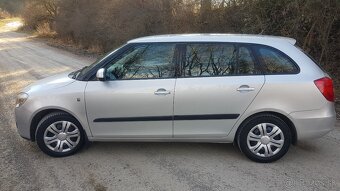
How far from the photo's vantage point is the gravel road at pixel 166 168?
450 cm

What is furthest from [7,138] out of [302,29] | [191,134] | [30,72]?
[30,72]

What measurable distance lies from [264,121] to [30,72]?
1136 cm

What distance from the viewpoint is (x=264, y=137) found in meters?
5.04

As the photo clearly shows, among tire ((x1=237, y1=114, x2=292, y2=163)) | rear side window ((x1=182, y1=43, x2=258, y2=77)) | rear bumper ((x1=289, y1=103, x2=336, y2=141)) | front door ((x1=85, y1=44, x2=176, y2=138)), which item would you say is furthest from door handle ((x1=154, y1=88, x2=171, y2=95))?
rear bumper ((x1=289, y1=103, x2=336, y2=141))

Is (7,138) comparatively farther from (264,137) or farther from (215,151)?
(264,137)

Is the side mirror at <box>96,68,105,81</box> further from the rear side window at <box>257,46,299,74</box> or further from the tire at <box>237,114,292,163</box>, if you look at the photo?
the rear side window at <box>257,46,299,74</box>

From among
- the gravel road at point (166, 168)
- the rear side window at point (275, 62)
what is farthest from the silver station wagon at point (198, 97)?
the gravel road at point (166, 168)

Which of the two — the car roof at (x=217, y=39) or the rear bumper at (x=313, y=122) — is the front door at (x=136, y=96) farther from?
the rear bumper at (x=313, y=122)

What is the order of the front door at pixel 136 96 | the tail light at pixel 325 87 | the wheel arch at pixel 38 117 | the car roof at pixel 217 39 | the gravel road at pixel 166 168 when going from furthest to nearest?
the wheel arch at pixel 38 117 < the car roof at pixel 217 39 < the front door at pixel 136 96 < the tail light at pixel 325 87 < the gravel road at pixel 166 168

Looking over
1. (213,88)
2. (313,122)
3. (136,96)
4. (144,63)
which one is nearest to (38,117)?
(136,96)

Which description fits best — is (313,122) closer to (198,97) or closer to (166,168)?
(198,97)

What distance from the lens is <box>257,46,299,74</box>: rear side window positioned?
16.4 ft

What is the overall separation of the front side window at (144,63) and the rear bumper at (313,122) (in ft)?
5.67

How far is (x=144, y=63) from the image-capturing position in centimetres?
518
